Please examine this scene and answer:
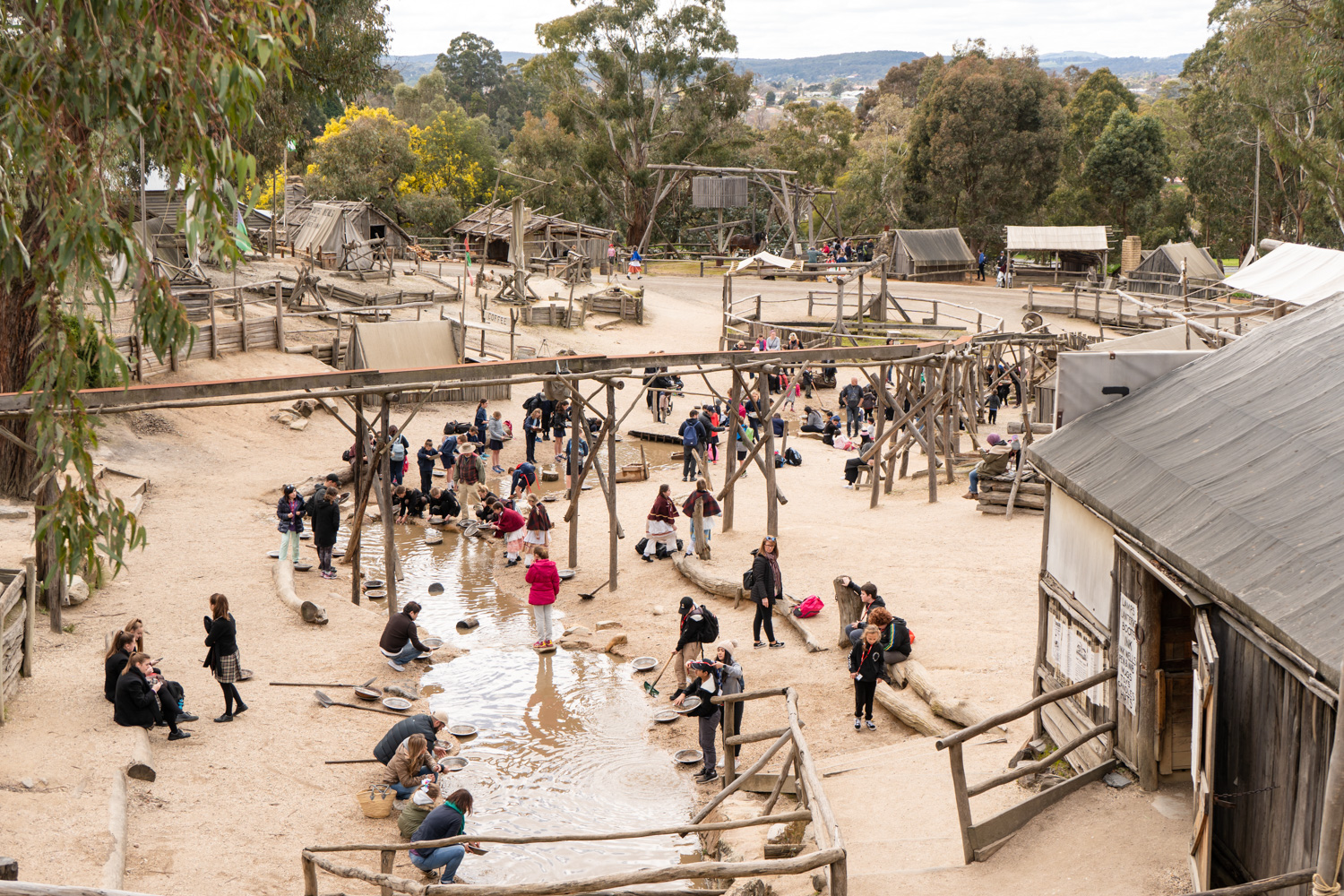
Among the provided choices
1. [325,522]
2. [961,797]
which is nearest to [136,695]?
[325,522]

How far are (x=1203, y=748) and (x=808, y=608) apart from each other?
785 cm

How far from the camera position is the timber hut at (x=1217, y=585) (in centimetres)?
571

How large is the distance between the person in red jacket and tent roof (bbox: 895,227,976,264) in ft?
101

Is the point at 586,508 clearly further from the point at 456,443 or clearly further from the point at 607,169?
the point at 607,169

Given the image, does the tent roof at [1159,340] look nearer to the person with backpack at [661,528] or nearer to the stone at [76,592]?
the person with backpack at [661,528]

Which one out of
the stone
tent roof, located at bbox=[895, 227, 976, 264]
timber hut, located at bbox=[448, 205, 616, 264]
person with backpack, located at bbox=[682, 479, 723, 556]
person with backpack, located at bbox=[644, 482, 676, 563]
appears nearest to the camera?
the stone

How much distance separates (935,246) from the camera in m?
44.9

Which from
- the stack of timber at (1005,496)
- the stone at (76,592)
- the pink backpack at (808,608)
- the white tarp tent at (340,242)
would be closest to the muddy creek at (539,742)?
the pink backpack at (808,608)

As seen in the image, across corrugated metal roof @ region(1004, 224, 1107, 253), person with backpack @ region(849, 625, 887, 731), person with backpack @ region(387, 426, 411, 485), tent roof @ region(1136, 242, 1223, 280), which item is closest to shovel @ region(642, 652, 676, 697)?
Result: person with backpack @ region(849, 625, 887, 731)

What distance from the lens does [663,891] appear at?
6527mm

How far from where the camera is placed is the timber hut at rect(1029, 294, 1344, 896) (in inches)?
225

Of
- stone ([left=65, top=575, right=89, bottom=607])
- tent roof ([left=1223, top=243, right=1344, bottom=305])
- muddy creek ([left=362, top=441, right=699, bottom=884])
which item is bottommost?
muddy creek ([left=362, top=441, right=699, bottom=884])

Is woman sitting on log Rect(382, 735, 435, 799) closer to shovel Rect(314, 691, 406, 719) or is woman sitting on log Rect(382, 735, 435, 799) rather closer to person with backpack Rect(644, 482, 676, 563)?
shovel Rect(314, 691, 406, 719)

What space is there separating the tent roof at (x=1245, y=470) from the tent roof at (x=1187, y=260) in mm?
31438
